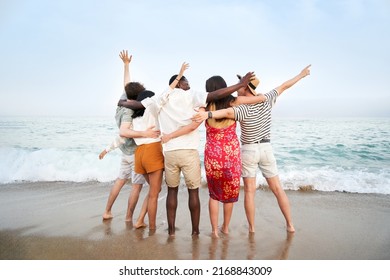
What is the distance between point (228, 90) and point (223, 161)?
0.79m

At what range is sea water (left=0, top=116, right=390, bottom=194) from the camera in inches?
288

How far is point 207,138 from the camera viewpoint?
372 centimetres

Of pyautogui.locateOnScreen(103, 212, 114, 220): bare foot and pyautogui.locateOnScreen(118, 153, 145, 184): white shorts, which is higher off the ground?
pyautogui.locateOnScreen(118, 153, 145, 184): white shorts

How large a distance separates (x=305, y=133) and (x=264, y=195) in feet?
32.9

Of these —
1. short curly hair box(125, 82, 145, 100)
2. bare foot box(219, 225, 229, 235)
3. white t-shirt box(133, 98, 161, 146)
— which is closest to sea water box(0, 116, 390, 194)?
bare foot box(219, 225, 229, 235)

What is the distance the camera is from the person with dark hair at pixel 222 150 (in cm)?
357

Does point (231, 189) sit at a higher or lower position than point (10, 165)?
higher

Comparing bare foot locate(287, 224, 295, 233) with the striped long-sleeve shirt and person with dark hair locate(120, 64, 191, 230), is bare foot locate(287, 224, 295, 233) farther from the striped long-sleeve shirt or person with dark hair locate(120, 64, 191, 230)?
person with dark hair locate(120, 64, 191, 230)

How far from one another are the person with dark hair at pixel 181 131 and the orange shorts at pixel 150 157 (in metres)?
0.19

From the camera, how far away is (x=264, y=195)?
600cm

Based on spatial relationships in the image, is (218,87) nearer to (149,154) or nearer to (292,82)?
(292,82)

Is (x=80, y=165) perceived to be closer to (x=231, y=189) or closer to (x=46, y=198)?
(x=46, y=198)

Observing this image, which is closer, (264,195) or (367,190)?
(264,195)
